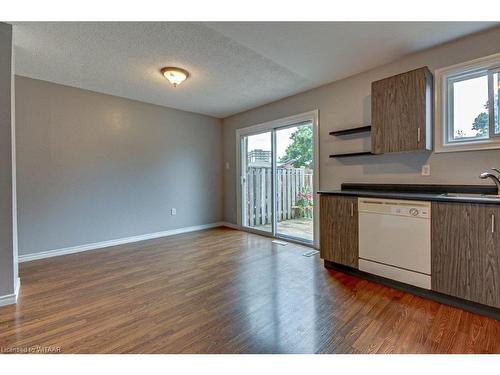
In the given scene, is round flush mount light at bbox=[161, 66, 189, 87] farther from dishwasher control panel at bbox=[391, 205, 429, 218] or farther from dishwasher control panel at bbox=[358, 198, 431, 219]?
dishwasher control panel at bbox=[391, 205, 429, 218]

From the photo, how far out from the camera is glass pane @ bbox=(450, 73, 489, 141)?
2271 millimetres

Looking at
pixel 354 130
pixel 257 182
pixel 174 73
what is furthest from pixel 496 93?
pixel 257 182

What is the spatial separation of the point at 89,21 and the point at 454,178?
3565 mm

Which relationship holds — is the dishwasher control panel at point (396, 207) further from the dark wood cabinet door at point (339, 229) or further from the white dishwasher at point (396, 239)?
the dark wood cabinet door at point (339, 229)

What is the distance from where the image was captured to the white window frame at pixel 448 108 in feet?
7.17

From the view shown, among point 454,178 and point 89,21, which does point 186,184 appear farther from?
point 454,178

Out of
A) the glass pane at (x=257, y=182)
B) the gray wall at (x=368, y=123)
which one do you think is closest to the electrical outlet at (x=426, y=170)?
the gray wall at (x=368, y=123)

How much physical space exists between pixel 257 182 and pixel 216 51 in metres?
2.66

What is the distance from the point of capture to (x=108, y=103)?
379 centimetres

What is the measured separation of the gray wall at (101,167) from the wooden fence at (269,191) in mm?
969

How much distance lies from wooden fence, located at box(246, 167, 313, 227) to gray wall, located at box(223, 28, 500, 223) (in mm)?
622

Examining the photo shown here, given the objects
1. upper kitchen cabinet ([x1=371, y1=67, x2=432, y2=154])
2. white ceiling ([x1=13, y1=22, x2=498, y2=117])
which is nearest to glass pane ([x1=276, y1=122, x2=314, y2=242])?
white ceiling ([x1=13, y1=22, x2=498, y2=117])
